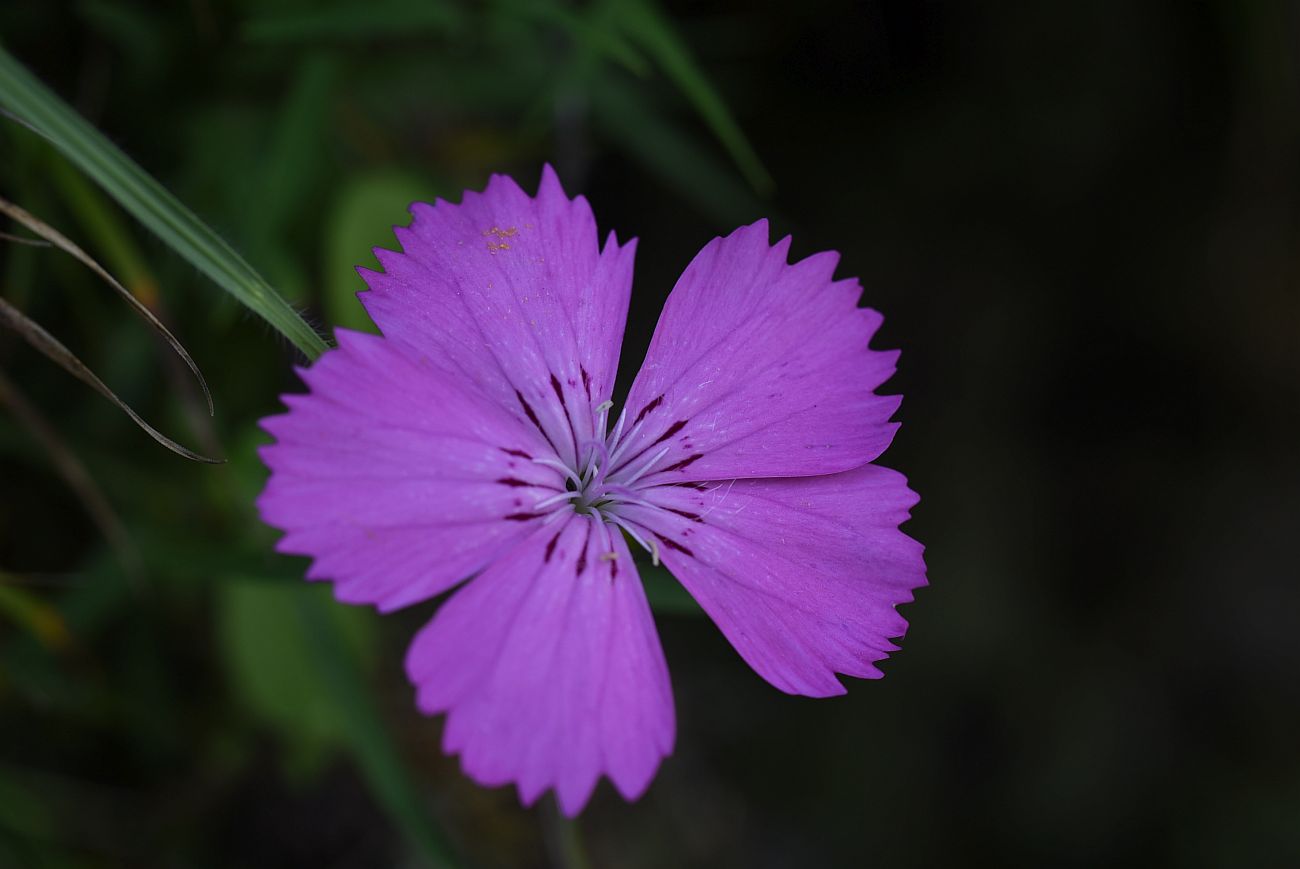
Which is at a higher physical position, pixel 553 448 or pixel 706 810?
pixel 553 448

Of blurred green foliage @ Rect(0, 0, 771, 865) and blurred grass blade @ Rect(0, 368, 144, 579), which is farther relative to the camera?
blurred green foliage @ Rect(0, 0, 771, 865)

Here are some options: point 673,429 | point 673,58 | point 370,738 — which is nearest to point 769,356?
point 673,429

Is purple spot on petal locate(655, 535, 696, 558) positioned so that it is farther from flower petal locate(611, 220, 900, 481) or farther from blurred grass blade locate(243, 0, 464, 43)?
blurred grass blade locate(243, 0, 464, 43)

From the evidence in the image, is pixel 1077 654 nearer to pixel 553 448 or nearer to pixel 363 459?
pixel 553 448

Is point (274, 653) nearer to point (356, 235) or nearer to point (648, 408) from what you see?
point (356, 235)

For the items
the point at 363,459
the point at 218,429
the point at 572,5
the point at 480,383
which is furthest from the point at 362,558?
the point at 572,5

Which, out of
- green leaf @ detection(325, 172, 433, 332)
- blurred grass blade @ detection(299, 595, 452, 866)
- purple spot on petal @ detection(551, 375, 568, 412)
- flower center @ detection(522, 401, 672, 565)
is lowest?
blurred grass blade @ detection(299, 595, 452, 866)

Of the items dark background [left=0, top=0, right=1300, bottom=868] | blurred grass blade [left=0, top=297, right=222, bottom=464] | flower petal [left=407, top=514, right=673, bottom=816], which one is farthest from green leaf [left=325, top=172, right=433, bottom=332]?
flower petal [left=407, top=514, right=673, bottom=816]
